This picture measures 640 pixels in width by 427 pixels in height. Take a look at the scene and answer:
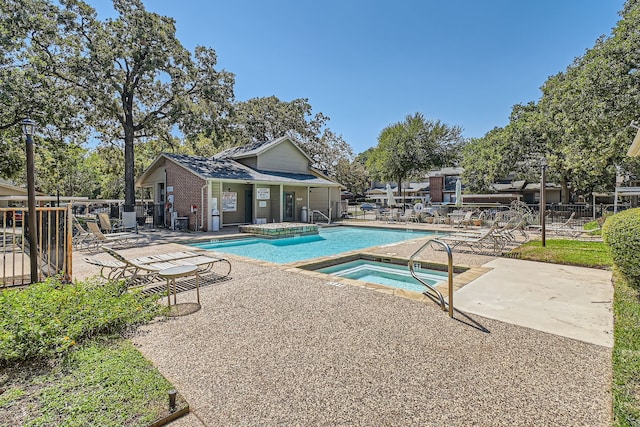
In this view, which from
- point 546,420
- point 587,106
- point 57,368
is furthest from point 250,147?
point 546,420

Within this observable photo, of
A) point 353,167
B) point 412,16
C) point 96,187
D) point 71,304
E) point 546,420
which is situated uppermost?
point 412,16

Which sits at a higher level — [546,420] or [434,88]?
[434,88]

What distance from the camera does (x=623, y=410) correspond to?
2.33 metres

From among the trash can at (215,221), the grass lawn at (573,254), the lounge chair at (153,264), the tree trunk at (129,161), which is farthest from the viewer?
Result: the tree trunk at (129,161)

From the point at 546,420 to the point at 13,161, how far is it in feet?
86.9

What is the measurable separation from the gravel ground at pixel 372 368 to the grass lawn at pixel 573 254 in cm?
473

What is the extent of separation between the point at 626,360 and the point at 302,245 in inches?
422

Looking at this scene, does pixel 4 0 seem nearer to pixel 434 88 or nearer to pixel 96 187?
pixel 434 88

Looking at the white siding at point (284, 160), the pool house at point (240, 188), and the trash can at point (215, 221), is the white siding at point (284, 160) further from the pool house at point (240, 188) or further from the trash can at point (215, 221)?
the trash can at point (215, 221)

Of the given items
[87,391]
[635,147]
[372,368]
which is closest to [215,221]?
[87,391]

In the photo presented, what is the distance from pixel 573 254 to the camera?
8094 millimetres

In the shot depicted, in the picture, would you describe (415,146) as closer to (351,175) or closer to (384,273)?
(351,175)

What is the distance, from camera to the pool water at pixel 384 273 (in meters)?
7.62

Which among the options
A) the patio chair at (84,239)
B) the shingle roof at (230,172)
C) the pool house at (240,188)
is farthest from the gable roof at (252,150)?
the patio chair at (84,239)
